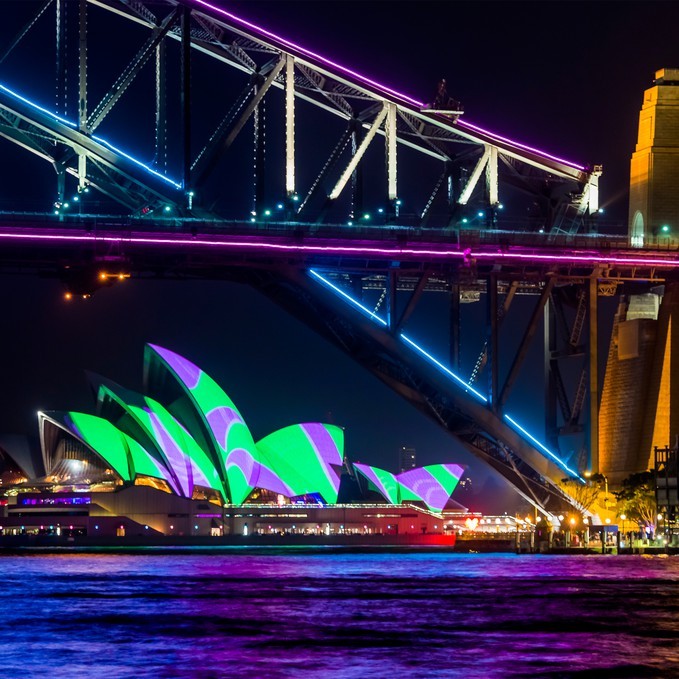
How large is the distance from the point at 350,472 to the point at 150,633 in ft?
422

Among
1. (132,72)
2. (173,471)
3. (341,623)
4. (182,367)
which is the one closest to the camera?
(341,623)

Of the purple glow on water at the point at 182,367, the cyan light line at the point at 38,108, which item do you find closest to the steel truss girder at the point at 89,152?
the cyan light line at the point at 38,108

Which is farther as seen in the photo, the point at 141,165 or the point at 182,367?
the point at 182,367

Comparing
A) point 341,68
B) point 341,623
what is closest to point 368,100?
point 341,68

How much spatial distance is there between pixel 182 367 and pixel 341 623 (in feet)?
271

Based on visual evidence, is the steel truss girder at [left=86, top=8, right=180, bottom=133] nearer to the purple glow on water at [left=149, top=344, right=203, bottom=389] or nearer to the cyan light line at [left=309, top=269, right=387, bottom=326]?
the cyan light line at [left=309, top=269, right=387, bottom=326]

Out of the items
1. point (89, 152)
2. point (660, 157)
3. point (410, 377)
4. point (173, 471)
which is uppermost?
point (660, 157)

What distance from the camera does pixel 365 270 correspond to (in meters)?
89.9

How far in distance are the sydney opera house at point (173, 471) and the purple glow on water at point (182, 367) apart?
0.24ft

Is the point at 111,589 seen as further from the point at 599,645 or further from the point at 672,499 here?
the point at 672,499

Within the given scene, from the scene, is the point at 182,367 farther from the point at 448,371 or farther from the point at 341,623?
the point at 341,623

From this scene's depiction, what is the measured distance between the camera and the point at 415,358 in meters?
88.0

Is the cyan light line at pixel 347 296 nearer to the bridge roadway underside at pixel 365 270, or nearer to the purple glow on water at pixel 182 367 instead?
the bridge roadway underside at pixel 365 270

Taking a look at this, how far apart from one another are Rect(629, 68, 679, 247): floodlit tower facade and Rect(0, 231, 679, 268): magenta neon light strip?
6086 mm
